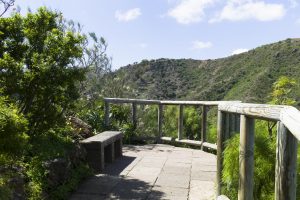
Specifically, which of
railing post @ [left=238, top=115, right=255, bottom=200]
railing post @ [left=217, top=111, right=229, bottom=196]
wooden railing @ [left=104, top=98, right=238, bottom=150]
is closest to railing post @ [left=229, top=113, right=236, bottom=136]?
railing post @ [left=217, top=111, right=229, bottom=196]

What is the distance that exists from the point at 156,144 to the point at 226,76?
51796 millimetres

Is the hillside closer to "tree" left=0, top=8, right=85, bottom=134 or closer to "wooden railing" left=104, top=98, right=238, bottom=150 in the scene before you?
"wooden railing" left=104, top=98, right=238, bottom=150

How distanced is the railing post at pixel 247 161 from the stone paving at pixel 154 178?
2.20 metres

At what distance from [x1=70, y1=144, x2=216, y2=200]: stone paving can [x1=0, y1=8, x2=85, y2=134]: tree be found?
130 cm

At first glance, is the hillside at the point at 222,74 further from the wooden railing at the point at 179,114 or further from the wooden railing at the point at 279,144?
the wooden railing at the point at 279,144

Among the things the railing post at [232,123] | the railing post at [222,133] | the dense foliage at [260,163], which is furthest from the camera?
the railing post at [232,123]

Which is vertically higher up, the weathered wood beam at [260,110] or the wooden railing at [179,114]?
the weathered wood beam at [260,110]

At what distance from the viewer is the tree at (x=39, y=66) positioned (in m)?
6.14

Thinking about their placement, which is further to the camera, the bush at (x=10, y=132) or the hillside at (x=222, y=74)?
the hillside at (x=222, y=74)

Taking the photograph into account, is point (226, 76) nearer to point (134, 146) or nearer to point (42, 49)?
point (134, 146)

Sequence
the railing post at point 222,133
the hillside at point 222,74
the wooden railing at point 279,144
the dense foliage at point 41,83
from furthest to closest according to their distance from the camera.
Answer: the hillside at point 222,74 → the dense foliage at point 41,83 → the railing post at point 222,133 → the wooden railing at point 279,144

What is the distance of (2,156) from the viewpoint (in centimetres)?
422

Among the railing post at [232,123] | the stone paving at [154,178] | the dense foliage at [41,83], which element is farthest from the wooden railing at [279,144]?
the dense foliage at [41,83]

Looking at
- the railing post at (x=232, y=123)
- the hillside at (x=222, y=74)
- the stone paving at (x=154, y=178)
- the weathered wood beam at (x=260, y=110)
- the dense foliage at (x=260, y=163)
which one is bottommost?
the stone paving at (x=154, y=178)
